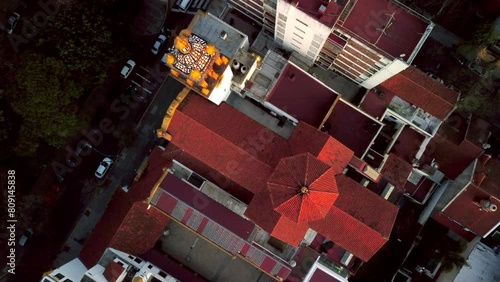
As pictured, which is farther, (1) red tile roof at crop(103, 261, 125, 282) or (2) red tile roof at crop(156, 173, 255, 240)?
(2) red tile roof at crop(156, 173, 255, 240)

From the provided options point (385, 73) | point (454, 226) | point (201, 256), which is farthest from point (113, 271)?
point (454, 226)

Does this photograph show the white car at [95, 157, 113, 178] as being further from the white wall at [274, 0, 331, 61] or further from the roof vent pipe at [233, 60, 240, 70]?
the white wall at [274, 0, 331, 61]

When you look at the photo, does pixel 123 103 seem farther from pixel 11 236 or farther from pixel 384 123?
pixel 384 123

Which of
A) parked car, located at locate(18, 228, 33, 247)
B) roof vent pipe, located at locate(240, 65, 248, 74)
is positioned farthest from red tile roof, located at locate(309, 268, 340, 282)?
parked car, located at locate(18, 228, 33, 247)

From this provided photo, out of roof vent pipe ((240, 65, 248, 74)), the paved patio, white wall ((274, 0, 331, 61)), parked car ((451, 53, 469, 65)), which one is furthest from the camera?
parked car ((451, 53, 469, 65))

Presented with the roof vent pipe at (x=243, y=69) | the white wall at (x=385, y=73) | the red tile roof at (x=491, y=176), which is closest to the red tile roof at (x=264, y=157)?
the roof vent pipe at (x=243, y=69)

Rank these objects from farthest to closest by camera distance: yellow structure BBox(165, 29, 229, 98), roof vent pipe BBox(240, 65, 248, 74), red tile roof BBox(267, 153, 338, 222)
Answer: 1. roof vent pipe BBox(240, 65, 248, 74)
2. red tile roof BBox(267, 153, 338, 222)
3. yellow structure BBox(165, 29, 229, 98)

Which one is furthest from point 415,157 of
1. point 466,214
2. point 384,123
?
point 466,214

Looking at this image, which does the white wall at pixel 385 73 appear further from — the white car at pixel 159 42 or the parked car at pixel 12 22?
the parked car at pixel 12 22
